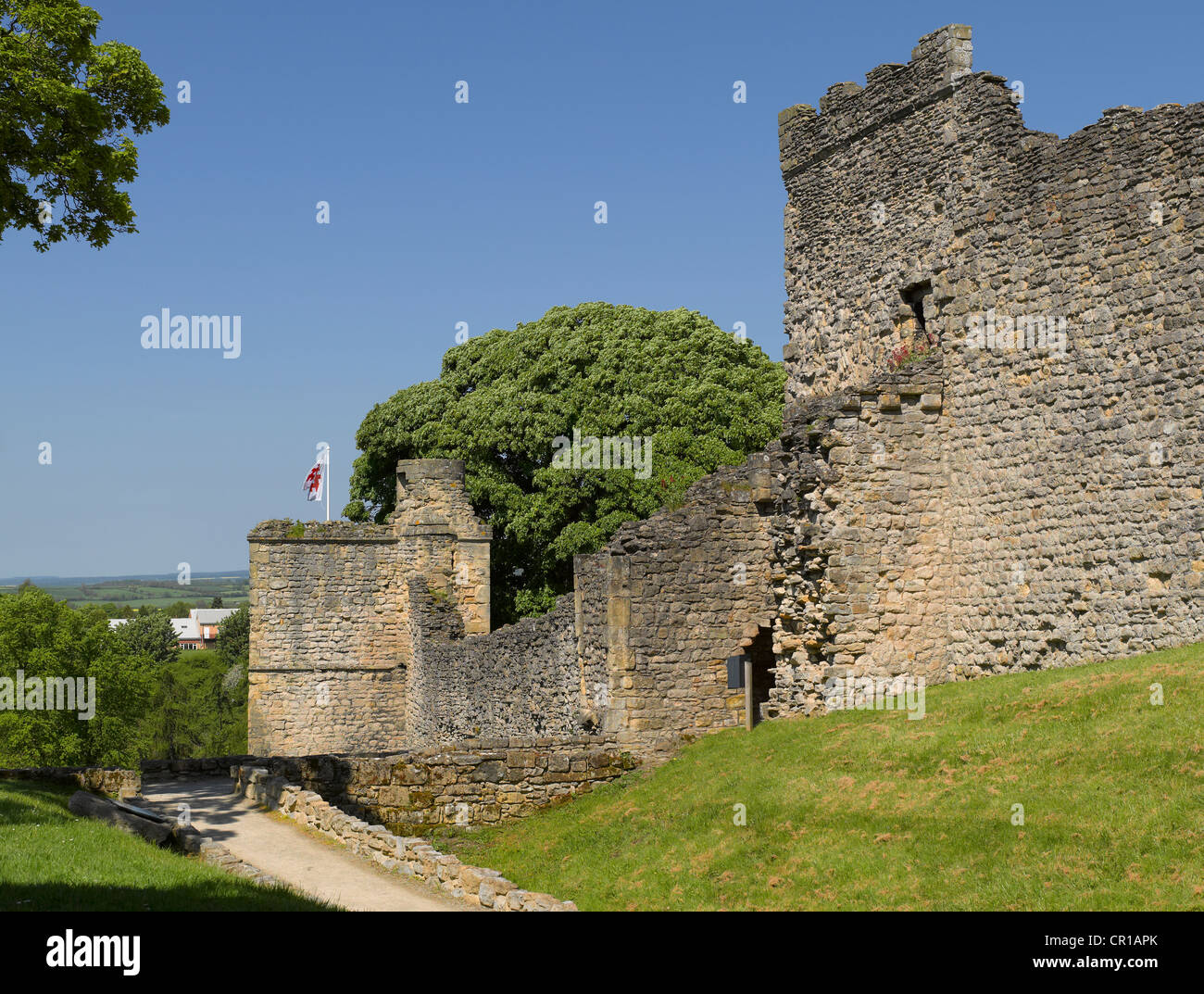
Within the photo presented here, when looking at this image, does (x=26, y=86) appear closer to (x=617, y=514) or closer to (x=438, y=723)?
(x=438, y=723)

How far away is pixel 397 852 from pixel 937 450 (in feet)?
28.3

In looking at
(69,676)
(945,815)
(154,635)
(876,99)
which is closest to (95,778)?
(945,815)

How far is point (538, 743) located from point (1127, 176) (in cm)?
1094

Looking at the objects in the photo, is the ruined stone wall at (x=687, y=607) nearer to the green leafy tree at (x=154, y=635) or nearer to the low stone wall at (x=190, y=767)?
the low stone wall at (x=190, y=767)

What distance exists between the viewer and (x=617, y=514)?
31766 millimetres

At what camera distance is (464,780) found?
59.6ft

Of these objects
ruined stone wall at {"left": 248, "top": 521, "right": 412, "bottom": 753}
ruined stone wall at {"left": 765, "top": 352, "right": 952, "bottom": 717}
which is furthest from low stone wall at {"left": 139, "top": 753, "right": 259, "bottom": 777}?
ruined stone wall at {"left": 765, "top": 352, "right": 952, "bottom": 717}

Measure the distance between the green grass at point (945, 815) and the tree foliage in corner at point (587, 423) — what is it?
16339 millimetres

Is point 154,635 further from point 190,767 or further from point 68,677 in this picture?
point 190,767

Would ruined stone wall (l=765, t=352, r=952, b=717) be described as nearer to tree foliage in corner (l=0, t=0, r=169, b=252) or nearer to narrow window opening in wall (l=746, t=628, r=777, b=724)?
narrow window opening in wall (l=746, t=628, r=777, b=724)

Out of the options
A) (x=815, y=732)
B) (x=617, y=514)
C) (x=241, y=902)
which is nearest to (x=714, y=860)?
(x=815, y=732)

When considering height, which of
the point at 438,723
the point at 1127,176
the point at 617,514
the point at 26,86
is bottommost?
the point at 438,723

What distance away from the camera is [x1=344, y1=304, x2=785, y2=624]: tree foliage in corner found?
106ft

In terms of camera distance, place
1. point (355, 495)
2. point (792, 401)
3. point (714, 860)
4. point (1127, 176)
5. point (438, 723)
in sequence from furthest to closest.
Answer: point (355, 495), point (438, 723), point (792, 401), point (1127, 176), point (714, 860)
